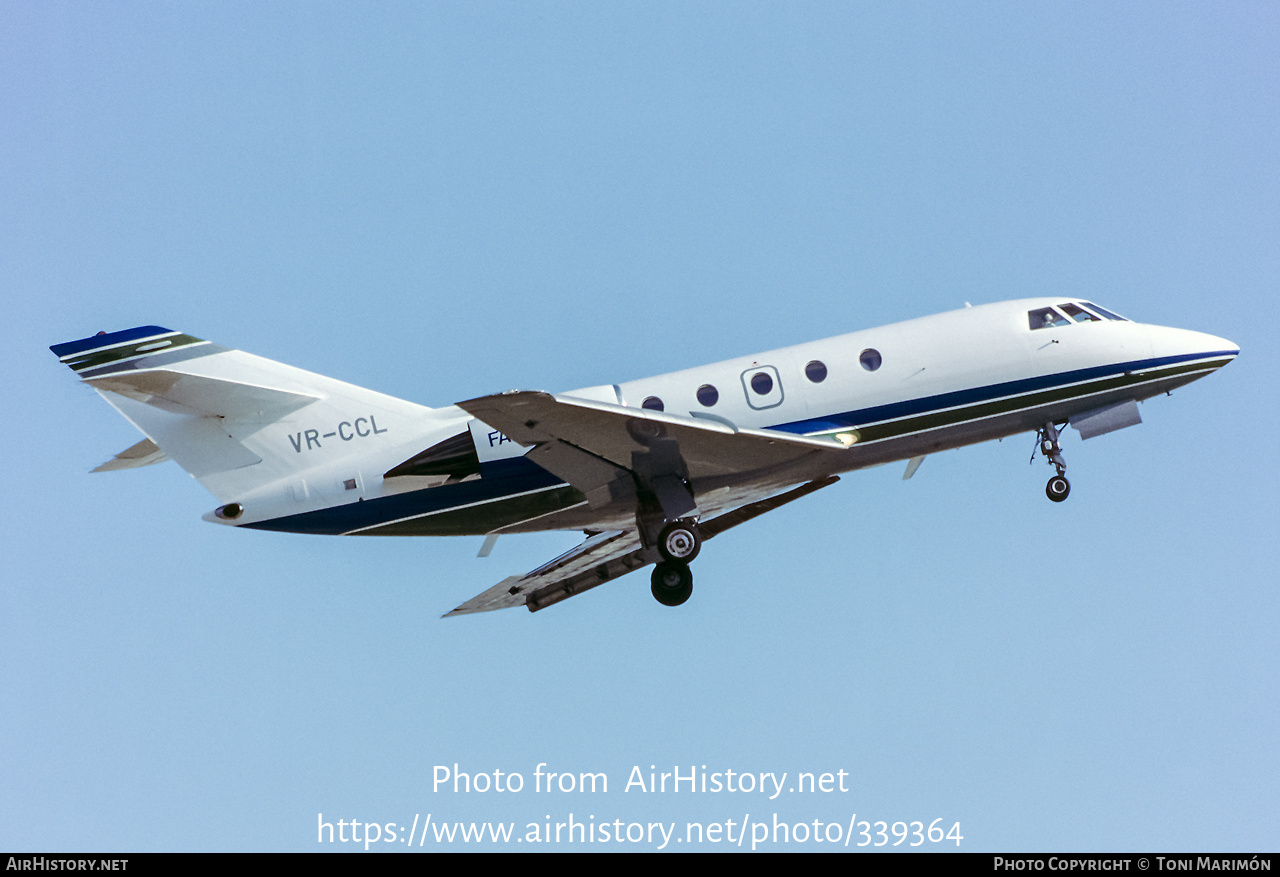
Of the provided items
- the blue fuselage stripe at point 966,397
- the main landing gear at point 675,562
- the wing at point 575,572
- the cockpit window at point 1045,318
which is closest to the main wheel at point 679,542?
the main landing gear at point 675,562

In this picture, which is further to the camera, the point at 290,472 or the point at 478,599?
the point at 478,599

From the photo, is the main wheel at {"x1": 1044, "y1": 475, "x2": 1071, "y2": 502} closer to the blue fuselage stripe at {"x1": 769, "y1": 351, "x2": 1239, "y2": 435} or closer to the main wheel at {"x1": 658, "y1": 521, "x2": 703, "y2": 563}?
the blue fuselage stripe at {"x1": 769, "y1": 351, "x2": 1239, "y2": 435}

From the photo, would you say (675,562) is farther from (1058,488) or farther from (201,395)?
(201,395)

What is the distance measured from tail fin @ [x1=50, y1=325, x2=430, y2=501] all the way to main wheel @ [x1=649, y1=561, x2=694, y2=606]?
487 centimetres

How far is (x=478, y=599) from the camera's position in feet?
79.2

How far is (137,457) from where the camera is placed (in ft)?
72.6

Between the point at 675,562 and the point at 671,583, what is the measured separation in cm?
36

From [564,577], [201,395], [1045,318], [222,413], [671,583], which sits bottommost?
[671,583]

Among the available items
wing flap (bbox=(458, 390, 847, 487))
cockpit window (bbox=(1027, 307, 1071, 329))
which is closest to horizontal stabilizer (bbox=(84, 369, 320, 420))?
wing flap (bbox=(458, 390, 847, 487))

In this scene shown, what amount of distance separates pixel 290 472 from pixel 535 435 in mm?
5049

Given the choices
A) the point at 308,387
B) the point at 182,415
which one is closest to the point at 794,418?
the point at 308,387

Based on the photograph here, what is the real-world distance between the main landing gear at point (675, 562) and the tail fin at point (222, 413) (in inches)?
187

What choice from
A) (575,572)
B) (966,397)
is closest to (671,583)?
(575,572)
